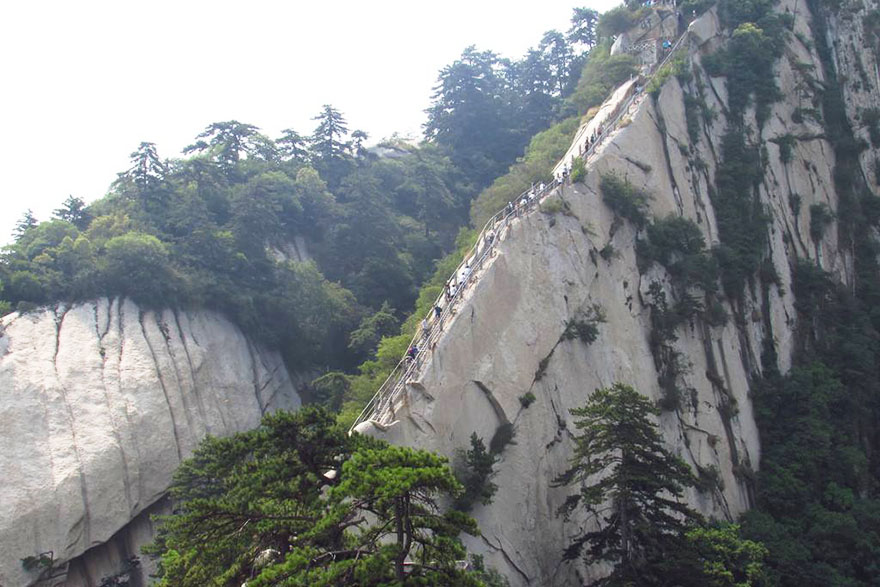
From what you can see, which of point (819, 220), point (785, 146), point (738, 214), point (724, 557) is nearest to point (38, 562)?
point (724, 557)

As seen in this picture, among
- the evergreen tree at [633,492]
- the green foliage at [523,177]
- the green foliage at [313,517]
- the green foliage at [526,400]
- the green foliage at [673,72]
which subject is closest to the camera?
the green foliage at [313,517]

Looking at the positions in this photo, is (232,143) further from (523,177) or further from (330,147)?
(523,177)

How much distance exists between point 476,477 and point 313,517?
846 centimetres

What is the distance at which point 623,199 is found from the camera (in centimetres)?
3228

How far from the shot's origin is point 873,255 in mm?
41375

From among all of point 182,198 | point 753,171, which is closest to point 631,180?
point 753,171

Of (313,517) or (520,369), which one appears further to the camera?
(520,369)

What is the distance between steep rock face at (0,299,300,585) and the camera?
25000mm

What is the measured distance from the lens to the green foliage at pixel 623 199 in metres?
32.3

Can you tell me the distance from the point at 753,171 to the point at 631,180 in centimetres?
801

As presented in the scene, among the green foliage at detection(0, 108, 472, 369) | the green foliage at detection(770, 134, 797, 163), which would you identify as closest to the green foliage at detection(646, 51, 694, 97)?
the green foliage at detection(770, 134, 797, 163)

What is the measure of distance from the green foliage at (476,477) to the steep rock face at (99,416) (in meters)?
12.5

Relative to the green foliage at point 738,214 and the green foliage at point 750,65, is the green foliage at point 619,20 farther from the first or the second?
the green foliage at point 738,214

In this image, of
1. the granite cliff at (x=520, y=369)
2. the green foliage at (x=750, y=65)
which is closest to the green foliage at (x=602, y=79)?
the granite cliff at (x=520, y=369)
